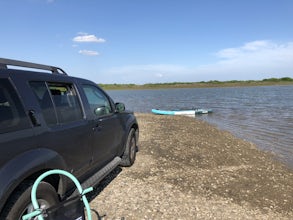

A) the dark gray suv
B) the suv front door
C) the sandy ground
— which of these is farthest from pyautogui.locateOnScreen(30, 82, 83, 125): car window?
the sandy ground

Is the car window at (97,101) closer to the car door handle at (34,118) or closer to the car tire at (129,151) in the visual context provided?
the car tire at (129,151)

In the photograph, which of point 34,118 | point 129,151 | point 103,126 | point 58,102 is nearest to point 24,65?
point 58,102

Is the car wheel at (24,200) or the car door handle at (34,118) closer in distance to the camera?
the car wheel at (24,200)

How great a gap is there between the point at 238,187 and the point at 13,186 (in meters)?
4.76

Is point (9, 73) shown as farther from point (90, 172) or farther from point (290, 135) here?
point (290, 135)

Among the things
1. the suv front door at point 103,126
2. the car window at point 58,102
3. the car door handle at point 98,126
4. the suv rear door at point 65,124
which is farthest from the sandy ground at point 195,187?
the car window at point 58,102

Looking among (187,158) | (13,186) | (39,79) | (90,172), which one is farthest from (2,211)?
(187,158)

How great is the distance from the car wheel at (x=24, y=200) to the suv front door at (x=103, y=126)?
4.82ft

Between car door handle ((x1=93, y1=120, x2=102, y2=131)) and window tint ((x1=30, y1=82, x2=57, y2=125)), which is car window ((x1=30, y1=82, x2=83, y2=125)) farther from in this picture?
car door handle ((x1=93, y1=120, x2=102, y2=131))

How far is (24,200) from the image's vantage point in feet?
9.09

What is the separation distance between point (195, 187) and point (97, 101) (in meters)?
2.64

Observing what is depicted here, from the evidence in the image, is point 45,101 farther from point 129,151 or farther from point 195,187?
point 195,187

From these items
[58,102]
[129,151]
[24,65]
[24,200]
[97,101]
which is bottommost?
[129,151]

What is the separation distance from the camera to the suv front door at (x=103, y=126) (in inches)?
183
